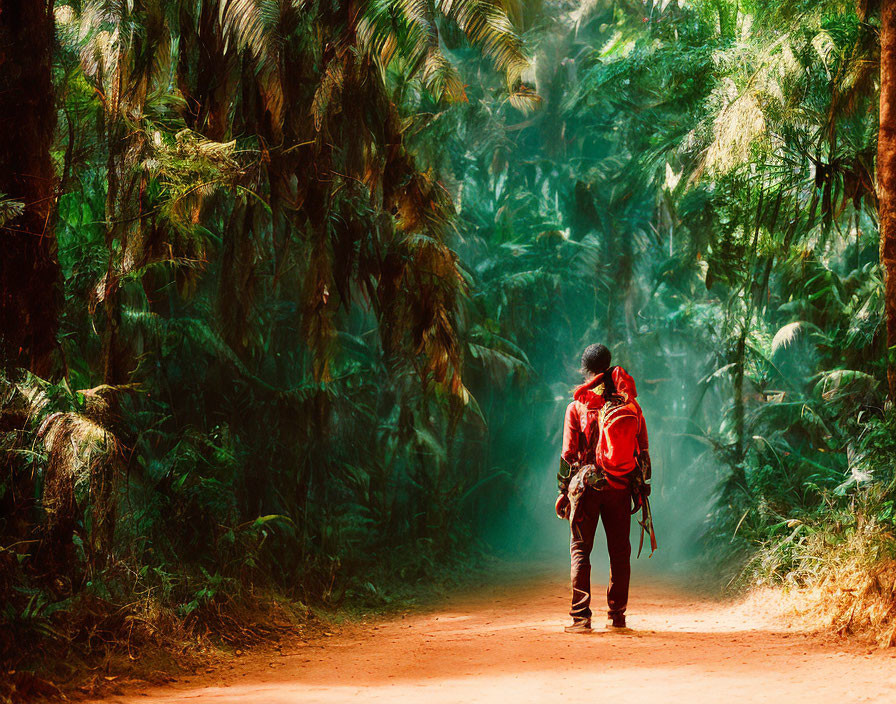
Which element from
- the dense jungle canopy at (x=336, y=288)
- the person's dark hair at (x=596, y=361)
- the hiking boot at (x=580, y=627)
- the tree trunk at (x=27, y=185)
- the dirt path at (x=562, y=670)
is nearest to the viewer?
the dirt path at (x=562, y=670)

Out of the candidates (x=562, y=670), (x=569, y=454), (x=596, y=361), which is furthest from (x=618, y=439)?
(x=562, y=670)

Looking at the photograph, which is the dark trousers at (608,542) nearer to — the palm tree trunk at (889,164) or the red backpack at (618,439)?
A: the red backpack at (618,439)

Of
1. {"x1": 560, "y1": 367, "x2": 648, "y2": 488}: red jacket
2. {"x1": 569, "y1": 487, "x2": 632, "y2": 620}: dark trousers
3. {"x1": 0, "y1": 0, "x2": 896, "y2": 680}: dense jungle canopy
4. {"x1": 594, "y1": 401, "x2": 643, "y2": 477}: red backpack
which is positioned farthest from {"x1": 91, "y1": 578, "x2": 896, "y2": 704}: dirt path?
{"x1": 560, "y1": 367, "x2": 648, "y2": 488}: red jacket

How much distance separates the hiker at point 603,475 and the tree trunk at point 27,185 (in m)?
3.65

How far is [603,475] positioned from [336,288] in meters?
2.85

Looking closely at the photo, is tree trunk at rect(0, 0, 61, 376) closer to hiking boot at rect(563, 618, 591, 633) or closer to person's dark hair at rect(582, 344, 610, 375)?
person's dark hair at rect(582, 344, 610, 375)

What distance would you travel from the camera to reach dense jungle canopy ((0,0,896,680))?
17.7 feet

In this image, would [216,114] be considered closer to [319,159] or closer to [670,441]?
[319,159]

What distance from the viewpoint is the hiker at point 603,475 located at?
6.41m

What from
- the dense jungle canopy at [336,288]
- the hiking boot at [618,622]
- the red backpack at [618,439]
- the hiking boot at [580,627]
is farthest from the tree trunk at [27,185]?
the hiking boot at [618,622]

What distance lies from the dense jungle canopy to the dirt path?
87 cm

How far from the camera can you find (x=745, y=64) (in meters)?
9.77

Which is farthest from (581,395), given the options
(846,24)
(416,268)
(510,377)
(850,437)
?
(510,377)

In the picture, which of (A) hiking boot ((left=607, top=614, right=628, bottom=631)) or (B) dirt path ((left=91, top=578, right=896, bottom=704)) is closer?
(B) dirt path ((left=91, top=578, right=896, bottom=704))
